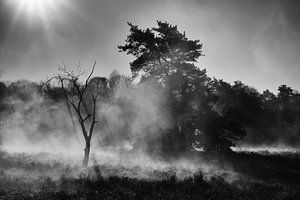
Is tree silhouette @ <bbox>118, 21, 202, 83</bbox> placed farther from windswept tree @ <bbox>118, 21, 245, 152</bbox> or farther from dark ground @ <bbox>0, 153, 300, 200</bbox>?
dark ground @ <bbox>0, 153, 300, 200</bbox>

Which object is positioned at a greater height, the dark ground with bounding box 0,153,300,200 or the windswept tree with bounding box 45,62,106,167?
the windswept tree with bounding box 45,62,106,167

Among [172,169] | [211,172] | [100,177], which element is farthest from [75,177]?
[211,172]

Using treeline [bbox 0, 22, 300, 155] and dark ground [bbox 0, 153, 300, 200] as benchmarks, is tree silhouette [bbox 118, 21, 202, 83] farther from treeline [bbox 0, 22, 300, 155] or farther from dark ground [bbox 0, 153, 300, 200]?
dark ground [bbox 0, 153, 300, 200]

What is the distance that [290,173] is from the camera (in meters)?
22.2

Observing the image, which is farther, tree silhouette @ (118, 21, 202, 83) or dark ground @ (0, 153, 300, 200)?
tree silhouette @ (118, 21, 202, 83)

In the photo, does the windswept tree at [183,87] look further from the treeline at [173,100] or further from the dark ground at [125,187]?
the dark ground at [125,187]

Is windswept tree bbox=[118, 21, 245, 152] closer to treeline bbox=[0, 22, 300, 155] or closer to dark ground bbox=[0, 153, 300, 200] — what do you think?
treeline bbox=[0, 22, 300, 155]

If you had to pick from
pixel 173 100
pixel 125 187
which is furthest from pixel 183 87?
pixel 125 187

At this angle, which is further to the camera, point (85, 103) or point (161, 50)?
point (85, 103)

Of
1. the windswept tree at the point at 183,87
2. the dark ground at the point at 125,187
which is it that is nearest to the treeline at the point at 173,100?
the windswept tree at the point at 183,87

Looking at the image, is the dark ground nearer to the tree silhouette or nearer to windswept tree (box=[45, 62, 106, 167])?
windswept tree (box=[45, 62, 106, 167])

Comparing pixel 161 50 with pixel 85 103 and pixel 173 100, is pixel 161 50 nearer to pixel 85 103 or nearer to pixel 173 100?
pixel 173 100

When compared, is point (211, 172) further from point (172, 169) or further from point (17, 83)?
point (17, 83)

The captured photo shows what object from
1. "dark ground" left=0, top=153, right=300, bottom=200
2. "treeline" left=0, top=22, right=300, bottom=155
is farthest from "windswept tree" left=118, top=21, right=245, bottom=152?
"dark ground" left=0, top=153, right=300, bottom=200
